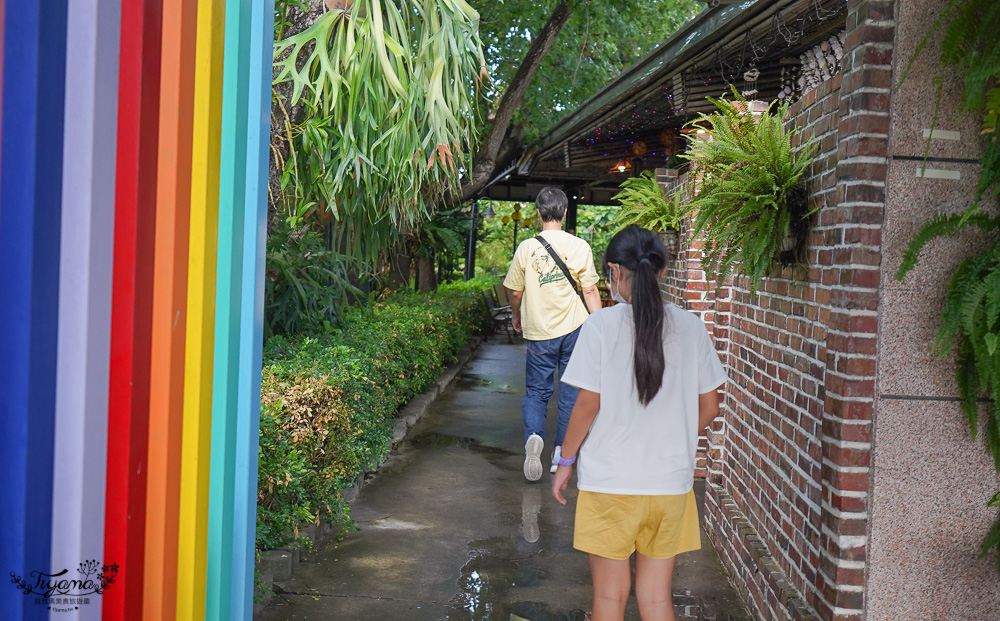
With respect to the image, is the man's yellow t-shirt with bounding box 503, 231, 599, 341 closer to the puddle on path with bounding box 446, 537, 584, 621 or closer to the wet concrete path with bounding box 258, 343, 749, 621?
the wet concrete path with bounding box 258, 343, 749, 621

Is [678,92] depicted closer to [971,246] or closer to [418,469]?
[418,469]

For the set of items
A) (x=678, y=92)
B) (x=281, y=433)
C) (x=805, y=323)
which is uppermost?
(x=678, y=92)

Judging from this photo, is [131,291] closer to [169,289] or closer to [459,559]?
[169,289]

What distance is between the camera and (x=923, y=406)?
2.99 m

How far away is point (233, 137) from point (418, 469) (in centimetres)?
454

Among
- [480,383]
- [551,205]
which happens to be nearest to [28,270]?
[551,205]

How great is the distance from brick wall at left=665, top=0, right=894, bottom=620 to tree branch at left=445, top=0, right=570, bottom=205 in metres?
5.57

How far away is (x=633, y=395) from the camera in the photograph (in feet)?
9.59

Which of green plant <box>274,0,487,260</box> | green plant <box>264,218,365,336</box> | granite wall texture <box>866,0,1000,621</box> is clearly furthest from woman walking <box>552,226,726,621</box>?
green plant <box>264,218,365,336</box>

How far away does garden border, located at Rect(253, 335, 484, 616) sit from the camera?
12.8ft

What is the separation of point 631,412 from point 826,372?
772mm

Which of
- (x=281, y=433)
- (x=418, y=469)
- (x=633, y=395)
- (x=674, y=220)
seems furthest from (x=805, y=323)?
(x=418, y=469)

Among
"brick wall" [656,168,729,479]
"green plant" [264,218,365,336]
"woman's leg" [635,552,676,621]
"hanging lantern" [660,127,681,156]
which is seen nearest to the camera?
"woman's leg" [635,552,676,621]

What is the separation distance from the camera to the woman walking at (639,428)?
2.92 m
